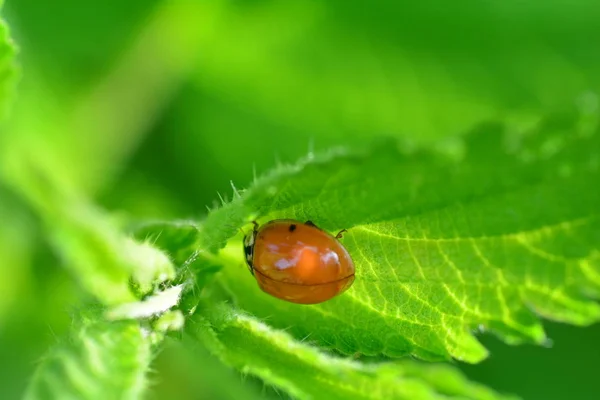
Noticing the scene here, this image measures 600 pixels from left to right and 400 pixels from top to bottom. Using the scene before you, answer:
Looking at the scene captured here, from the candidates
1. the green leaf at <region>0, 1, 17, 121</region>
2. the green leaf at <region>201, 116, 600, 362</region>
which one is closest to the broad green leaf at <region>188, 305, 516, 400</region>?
the green leaf at <region>201, 116, 600, 362</region>

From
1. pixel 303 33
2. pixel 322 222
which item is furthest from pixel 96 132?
pixel 322 222

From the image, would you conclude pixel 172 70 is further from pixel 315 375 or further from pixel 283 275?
pixel 315 375

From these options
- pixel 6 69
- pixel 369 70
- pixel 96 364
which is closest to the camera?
pixel 96 364

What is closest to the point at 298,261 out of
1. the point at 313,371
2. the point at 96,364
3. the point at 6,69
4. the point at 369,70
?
the point at 313,371

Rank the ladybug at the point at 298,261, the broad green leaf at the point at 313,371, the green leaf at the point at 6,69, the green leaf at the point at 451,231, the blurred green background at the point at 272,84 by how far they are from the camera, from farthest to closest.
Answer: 1. the blurred green background at the point at 272,84
2. the green leaf at the point at 6,69
3. the ladybug at the point at 298,261
4. the broad green leaf at the point at 313,371
5. the green leaf at the point at 451,231

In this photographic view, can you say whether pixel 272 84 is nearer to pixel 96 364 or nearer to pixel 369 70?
pixel 369 70

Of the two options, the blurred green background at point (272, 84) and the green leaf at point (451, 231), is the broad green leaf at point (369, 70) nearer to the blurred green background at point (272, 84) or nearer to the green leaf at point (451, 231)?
the blurred green background at point (272, 84)

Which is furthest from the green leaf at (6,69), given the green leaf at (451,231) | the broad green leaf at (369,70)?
the broad green leaf at (369,70)
